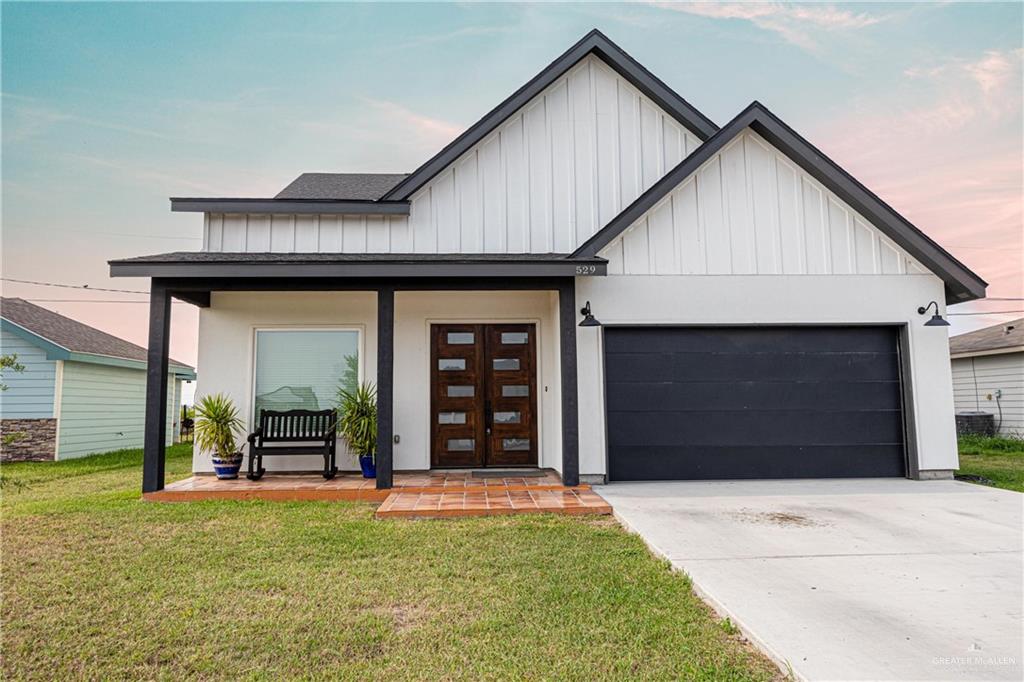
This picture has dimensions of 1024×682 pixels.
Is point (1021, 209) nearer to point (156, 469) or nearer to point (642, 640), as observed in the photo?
point (642, 640)

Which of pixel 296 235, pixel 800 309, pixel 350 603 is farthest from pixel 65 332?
pixel 800 309

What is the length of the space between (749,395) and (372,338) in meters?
5.40

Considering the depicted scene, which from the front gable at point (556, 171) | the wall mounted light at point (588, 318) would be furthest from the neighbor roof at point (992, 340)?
the wall mounted light at point (588, 318)

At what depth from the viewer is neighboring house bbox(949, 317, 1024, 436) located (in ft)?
45.8

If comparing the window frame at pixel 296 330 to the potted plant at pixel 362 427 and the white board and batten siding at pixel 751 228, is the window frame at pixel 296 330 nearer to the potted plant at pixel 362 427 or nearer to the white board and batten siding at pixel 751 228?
the potted plant at pixel 362 427

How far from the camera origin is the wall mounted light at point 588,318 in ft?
23.5

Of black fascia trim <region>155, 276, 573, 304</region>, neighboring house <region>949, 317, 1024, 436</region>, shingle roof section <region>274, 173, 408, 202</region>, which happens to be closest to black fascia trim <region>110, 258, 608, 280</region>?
black fascia trim <region>155, 276, 573, 304</region>

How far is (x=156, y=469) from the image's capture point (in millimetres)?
6801

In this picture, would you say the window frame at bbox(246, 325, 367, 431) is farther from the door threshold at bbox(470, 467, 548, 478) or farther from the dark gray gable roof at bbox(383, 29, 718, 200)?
the door threshold at bbox(470, 467, 548, 478)

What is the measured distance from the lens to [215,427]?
771 cm

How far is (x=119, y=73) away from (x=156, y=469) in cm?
901

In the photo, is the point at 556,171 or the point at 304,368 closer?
the point at 304,368

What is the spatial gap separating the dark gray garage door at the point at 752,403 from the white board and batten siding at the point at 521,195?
2.13 m

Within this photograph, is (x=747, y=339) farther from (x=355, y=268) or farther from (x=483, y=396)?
(x=355, y=268)
